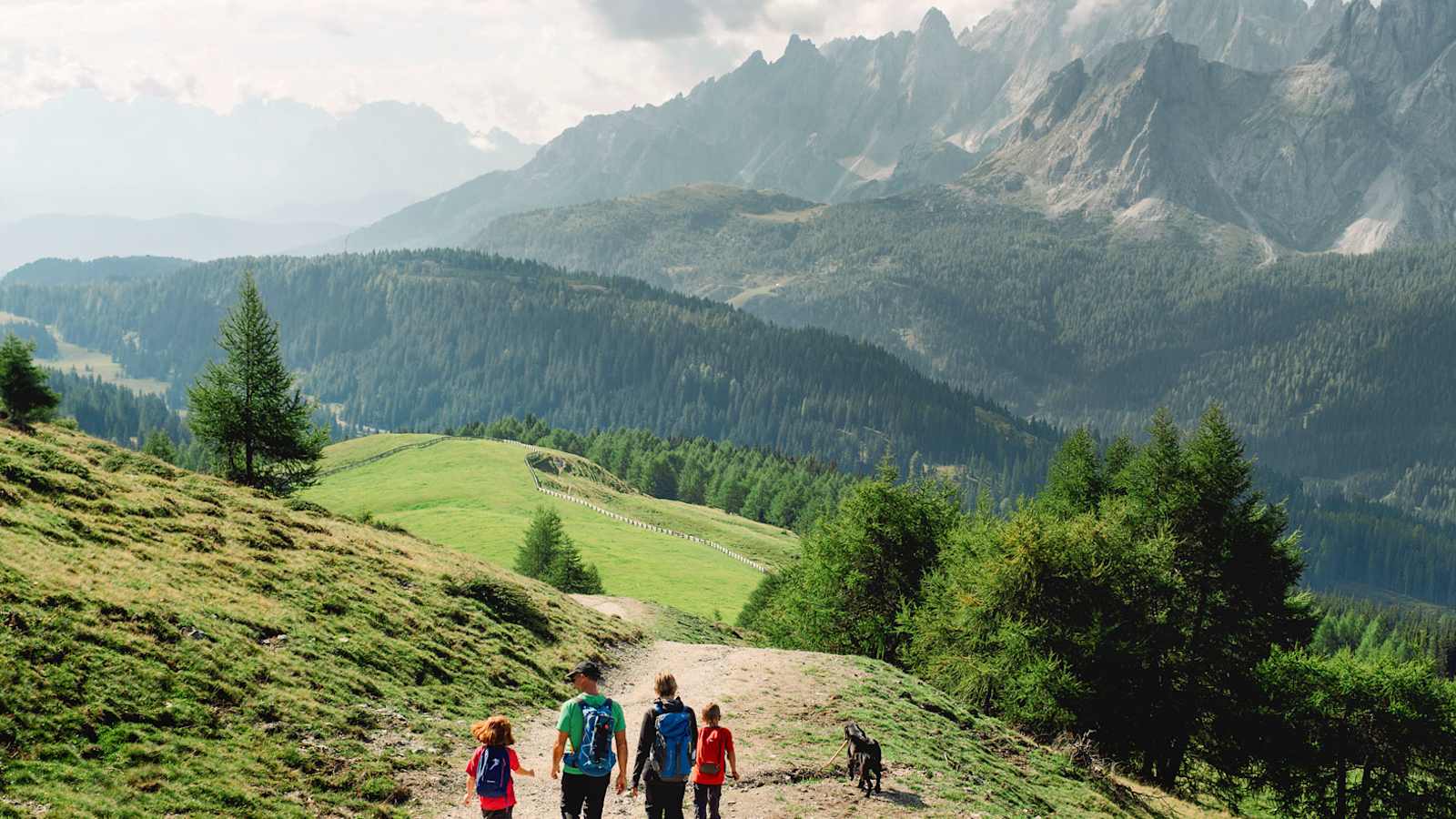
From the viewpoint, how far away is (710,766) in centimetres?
1805

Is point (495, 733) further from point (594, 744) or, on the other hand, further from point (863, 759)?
point (863, 759)

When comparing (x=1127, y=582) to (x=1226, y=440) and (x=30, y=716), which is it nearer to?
(x=1226, y=440)

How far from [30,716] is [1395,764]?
53.4m

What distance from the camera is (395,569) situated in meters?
38.4

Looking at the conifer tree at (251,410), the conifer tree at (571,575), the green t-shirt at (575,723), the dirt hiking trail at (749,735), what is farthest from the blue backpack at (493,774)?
the conifer tree at (571,575)

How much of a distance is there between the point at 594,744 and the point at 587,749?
149 mm

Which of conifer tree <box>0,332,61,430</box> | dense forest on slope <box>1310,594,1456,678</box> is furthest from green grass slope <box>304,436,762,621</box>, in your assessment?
dense forest on slope <box>1310,594,1456,678</box>

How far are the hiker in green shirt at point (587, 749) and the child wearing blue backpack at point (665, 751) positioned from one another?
65 cm

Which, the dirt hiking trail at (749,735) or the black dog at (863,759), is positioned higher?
the black dog at (863,759)

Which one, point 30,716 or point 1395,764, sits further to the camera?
point 1395,764

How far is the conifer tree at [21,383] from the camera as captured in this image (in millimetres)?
50938

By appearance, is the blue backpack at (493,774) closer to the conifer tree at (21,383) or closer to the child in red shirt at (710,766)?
the child in red shirt at (710,766)

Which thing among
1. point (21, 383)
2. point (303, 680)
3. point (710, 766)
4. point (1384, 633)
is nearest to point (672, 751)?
point (710, 766)

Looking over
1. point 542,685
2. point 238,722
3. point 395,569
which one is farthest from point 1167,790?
point 238,722
